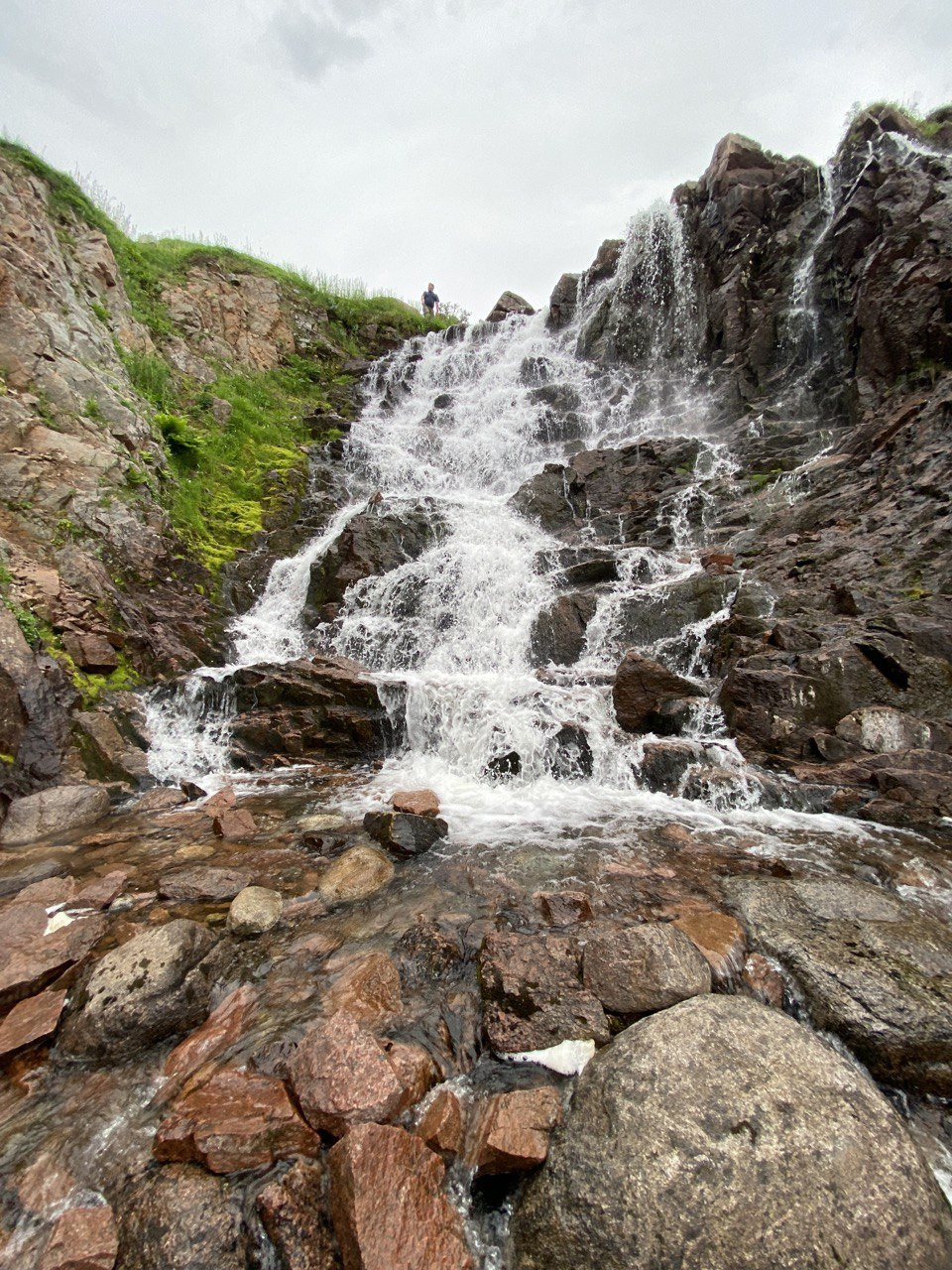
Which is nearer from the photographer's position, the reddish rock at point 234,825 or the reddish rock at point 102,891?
the reddish rock at point 102,891

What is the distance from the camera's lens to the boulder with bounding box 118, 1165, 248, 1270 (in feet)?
6.61

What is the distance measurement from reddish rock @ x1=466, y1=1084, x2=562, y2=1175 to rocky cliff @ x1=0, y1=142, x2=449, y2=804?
6517 millimetres

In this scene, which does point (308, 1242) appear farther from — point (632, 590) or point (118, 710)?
point (632, 590)

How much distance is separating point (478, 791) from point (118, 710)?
5.38 metres

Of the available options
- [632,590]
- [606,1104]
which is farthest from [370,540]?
[606,1104]

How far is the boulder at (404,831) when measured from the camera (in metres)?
5.47

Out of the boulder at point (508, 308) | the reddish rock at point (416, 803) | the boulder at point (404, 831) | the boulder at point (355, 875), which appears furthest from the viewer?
the boulder at point (508, 308)

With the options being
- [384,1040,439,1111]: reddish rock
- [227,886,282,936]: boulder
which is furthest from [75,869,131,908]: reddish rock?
[384,1040,439,1111]: reddish rock

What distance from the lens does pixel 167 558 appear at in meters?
10.8

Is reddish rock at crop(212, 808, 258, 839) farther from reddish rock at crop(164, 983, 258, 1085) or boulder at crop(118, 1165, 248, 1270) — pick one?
boulder at crop(118, 1165, 248, 1270)

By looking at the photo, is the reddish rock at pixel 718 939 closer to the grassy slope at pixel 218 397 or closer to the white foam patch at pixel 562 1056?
the white foam patch at pixel 562 1056

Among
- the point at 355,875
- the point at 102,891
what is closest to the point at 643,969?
the point at 355,875

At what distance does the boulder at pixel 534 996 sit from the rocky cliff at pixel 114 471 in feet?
20.0

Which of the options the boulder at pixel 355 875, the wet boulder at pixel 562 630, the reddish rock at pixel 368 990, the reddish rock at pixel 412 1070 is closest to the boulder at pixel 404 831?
the boulder at pixel 355 875
